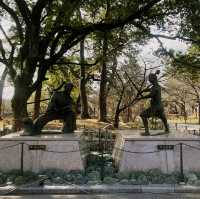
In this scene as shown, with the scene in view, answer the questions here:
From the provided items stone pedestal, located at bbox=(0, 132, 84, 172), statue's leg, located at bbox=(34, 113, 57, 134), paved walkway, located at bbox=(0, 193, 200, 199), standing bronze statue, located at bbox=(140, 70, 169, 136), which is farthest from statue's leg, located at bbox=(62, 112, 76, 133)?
paved walkway, located at bbox=(0, 193, 200, 199)

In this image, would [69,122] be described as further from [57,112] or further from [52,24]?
[52,24]

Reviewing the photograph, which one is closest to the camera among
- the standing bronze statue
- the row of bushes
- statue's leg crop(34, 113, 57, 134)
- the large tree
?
the row of bushes

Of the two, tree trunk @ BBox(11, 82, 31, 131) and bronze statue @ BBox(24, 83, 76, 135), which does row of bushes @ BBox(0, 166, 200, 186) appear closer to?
bronze statue @ BBox(24, 83, 76, 135)

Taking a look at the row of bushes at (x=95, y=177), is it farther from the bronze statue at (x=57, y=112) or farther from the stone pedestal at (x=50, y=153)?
the bronze statue at (x=57, y=112)

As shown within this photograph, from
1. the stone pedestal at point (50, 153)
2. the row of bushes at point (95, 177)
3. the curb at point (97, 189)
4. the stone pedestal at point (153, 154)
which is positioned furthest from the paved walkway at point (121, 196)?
the stone pedestal at point (50, 153)

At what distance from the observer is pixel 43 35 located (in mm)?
23312

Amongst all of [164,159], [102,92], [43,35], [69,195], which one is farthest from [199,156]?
[102,92]

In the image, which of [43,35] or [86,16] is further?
[86,16]

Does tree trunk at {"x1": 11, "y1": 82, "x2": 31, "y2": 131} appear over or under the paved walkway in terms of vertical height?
over

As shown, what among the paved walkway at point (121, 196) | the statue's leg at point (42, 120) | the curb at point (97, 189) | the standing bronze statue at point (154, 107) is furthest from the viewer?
the statue's leg at point (42, 120)

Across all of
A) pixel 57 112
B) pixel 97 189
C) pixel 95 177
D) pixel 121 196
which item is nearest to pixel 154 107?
pixel 57 112

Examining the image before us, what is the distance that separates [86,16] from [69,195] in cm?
1999

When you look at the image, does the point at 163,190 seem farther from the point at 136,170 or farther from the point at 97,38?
the point at 97,38

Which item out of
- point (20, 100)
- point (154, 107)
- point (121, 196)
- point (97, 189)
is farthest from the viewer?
point (20, 100)
